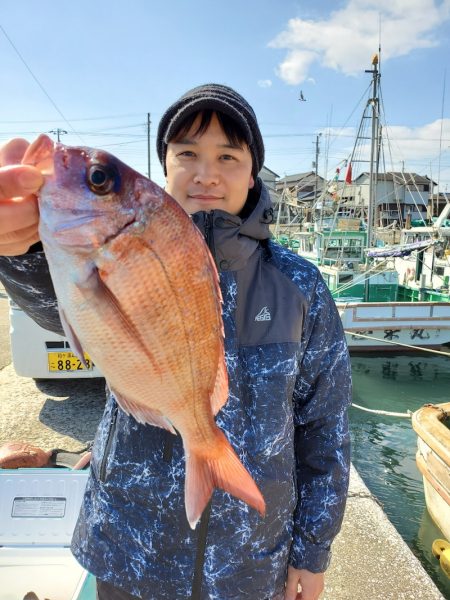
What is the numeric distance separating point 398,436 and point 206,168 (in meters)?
8.54

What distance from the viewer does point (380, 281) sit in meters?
17.3

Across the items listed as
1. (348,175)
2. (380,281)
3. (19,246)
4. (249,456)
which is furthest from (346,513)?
(348,175)

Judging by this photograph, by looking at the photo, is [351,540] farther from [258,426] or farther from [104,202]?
[104,202]

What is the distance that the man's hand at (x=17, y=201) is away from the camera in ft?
3.41

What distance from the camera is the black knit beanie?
1.64 meters

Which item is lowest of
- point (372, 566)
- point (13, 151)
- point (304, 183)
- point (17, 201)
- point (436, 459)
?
point (436, 459)

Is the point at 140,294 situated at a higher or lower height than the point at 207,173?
lower

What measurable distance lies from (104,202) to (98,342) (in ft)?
1.14

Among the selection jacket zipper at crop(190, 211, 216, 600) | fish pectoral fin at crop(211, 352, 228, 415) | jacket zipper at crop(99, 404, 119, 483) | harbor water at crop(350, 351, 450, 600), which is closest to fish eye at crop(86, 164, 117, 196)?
fish pectoral fin at crop(211, 352, 228, 415)

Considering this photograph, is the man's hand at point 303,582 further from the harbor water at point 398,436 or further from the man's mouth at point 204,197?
the harbor water at point 398,436

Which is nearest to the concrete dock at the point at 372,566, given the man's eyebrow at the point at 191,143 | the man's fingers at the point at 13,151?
the man's eyebrow at the point at 191,143

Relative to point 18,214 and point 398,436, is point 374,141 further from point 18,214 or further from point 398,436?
point 18,214

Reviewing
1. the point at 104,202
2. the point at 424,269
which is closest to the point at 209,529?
the point at 104,202

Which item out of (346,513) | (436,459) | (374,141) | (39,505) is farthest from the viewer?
(374,141)
